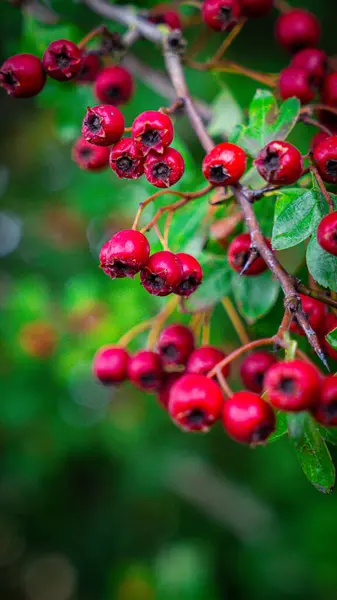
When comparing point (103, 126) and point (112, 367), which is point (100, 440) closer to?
point (112, 367)

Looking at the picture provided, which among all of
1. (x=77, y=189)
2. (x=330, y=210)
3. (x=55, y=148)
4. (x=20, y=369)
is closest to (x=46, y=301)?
(x=20, y=369)

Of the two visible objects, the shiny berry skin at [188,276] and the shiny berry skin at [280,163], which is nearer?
the shiny berry skin at [280,163]

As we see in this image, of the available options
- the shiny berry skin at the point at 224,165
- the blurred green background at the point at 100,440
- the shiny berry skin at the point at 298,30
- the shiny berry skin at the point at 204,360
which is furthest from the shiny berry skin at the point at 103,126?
the shiny berry skin at the point at 298,30

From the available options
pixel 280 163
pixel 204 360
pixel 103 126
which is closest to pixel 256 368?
pixel 204 360

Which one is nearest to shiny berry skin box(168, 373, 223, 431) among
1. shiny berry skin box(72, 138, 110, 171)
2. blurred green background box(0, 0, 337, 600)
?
shiny berry skin box(72, 138, 110, 171)

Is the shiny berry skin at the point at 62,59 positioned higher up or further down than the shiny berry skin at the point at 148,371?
higher up

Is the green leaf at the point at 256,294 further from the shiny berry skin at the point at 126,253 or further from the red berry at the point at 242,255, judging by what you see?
the shiny berry skin at the point at 126,253

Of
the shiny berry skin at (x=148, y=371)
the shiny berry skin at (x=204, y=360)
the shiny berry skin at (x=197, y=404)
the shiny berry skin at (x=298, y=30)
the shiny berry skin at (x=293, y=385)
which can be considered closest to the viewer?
the shiny berry skin at (x=293, y=385)
